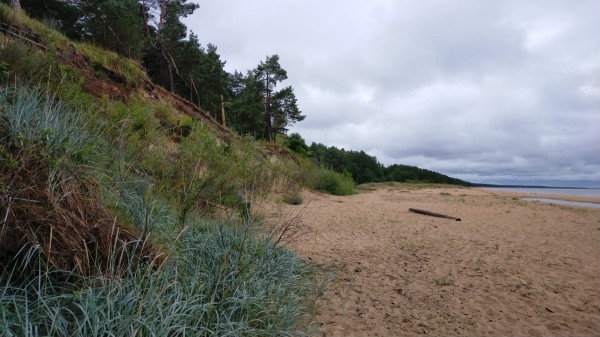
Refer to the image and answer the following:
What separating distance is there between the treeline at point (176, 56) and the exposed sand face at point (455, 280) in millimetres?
12277

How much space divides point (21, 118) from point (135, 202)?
46.7 inches

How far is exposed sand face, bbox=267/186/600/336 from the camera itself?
106 inches

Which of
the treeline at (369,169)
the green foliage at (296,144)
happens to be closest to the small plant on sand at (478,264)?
the green foliage at (296,144)

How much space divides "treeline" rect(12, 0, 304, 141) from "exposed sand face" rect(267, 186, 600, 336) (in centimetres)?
1228

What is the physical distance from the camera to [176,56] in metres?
24.2

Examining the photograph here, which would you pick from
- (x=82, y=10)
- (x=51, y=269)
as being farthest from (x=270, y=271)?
(x=82, y=10)

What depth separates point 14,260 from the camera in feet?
6.64

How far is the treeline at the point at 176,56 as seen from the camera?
15156mm

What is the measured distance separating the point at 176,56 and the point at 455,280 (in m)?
25.7

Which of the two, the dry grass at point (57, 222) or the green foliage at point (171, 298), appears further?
the dry grass at point (57, 222)

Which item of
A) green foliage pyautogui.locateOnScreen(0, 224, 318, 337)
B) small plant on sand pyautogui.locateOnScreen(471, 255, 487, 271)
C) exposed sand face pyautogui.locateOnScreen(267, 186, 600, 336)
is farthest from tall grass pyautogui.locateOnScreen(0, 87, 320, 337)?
small plant on sand pyautogui.locateOnScreen(471, 255, 487, 271)

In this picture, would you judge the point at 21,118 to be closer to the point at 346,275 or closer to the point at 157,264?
the point at 157,264

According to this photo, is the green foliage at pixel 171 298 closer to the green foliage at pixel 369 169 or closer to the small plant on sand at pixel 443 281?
the small plant on sand at pixel 443 281

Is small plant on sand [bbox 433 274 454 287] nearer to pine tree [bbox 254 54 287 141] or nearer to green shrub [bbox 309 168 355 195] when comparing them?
Result: green shrub [bbox 309 168 355 195]
